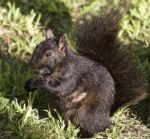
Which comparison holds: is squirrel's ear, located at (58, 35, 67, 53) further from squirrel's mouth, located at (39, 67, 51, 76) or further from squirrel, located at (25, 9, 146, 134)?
squirrel's mouth, located at (39, 67, 51, 76)

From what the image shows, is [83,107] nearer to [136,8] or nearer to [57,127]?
[57,127]

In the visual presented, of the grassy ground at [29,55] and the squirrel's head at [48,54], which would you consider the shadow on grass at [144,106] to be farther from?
the squirrel's head at [48,54]

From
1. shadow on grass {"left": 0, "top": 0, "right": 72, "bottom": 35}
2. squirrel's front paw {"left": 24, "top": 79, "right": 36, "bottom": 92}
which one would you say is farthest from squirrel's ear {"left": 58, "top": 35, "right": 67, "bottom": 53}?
shadow on grass {"left": 0, "top": 0, "right": 72, "bottom": 35}

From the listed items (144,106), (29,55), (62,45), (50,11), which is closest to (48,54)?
(62,45)

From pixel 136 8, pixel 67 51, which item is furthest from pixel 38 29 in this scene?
pixel 67 51

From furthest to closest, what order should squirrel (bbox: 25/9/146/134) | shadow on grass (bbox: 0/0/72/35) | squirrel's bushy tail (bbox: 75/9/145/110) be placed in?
shadow on grass (bbox: 0/0/72/35) → squirrel's bushy tail (bbox: 75/9/145/110) → squirrel (bbox: 25/9/146/134)

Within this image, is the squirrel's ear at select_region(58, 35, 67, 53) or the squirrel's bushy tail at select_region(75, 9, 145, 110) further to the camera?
the squirrel's bushy tail at select_region(75, 9, 145, 110)

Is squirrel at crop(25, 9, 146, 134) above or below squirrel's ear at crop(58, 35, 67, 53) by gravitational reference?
below
